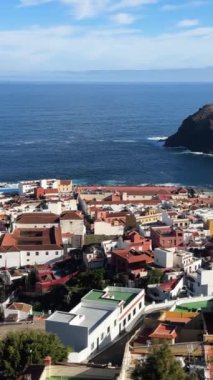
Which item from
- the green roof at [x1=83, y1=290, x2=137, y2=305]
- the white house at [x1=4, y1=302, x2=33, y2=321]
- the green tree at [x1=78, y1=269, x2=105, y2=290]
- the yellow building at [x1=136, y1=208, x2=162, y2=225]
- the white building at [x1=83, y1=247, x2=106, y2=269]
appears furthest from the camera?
the yellow building at [x1=136, y1=208, x2=162, y2=225]

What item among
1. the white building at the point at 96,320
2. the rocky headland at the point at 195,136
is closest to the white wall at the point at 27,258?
the white building at the point at 96,320

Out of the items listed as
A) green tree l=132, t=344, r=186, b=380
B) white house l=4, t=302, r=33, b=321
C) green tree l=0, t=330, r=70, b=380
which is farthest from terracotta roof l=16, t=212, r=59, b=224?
green tree l=132, t=344, r=186, b=380

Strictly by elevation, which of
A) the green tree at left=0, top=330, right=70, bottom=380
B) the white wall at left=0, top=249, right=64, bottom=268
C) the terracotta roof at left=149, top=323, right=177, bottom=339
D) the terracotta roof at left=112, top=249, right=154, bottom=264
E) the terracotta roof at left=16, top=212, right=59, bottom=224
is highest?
the green tree at left=0, top=330, right=70, bottom=380

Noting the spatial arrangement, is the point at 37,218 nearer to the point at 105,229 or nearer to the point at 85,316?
the point at 105,229

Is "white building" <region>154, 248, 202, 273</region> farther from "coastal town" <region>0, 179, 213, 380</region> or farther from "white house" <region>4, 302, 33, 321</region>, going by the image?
"white house" <region>4, 302, 33, 321</region>

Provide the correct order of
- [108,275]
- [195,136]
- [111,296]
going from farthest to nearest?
1. [195,136]
2. [108,275]
3. [111,296]

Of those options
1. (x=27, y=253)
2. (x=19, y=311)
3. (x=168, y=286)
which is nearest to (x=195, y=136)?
(x=27, y=253)

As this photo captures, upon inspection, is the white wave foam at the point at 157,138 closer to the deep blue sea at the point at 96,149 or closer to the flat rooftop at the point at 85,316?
the deep blue sea at the point at 96,149
